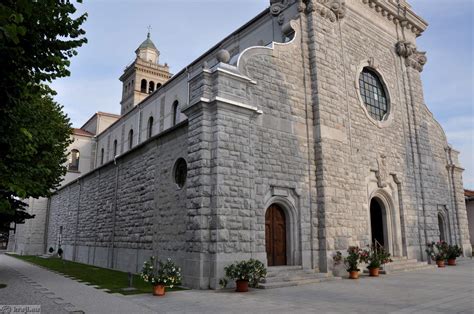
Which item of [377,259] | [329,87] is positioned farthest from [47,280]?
[329,87]

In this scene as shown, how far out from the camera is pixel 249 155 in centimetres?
1248

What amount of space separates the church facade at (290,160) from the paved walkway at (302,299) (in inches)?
→ 70.1

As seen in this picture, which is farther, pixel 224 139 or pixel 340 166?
pixel 340 166

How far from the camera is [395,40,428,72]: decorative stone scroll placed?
21406 millimetres

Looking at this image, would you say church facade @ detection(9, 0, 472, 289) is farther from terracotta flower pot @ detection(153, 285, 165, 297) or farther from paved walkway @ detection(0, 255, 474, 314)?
paved walkway @ detection(0, 255, 474, 314)

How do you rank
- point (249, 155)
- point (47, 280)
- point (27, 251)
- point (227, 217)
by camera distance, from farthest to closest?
point (27, 251), point (47, 280), point (249, 155), point (227, 217)

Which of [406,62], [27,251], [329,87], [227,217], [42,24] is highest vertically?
[406,62]

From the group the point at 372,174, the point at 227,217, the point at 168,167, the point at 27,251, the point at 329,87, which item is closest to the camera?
Answer: the point at 227,217

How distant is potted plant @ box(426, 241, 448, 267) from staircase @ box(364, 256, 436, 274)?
31.4 inches

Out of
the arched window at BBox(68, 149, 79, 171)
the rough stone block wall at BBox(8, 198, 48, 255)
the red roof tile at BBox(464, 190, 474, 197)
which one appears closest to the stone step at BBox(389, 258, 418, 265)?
the red roof tile at BBox(464, 190, 474, 197)

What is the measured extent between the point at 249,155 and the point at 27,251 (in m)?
31.8

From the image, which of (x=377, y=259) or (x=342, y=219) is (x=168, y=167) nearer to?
(x=342, y=219)

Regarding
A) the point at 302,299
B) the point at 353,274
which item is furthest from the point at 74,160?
the point at 302,299

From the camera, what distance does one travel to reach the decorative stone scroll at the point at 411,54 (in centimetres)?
2141
